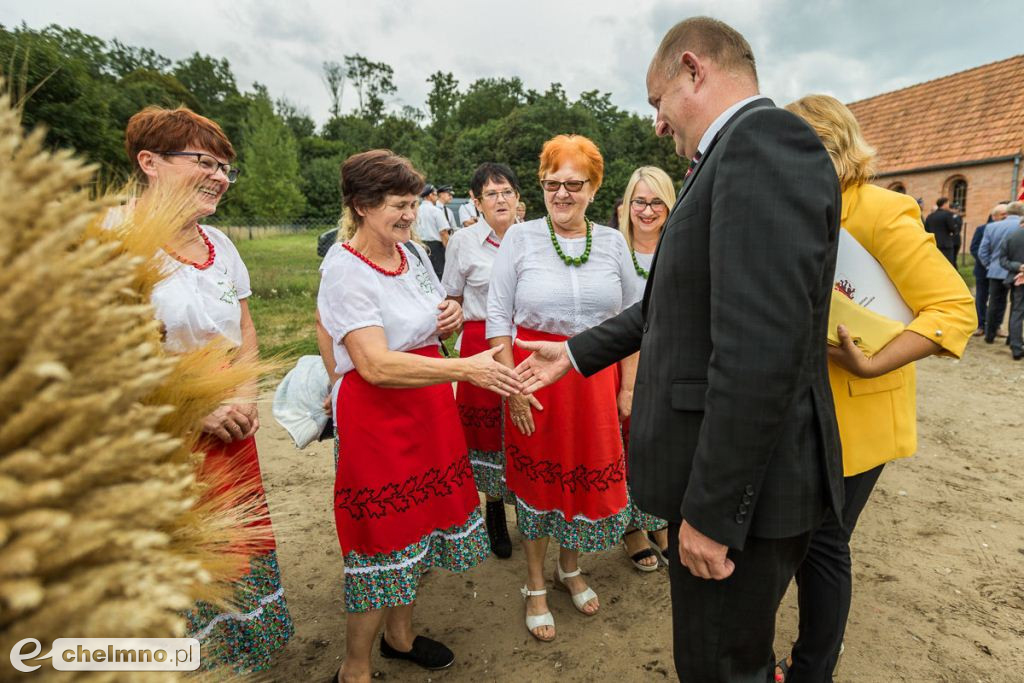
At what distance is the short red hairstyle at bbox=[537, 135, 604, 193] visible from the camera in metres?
3.09

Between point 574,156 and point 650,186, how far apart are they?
901 mm

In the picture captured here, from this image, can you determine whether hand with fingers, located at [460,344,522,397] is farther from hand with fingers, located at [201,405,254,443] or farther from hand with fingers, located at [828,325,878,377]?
hand with fingers, located at [828,325,878,377]

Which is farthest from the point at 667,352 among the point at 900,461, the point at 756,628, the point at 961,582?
the point at 900,461

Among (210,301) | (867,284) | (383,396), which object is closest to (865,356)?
(867,284)

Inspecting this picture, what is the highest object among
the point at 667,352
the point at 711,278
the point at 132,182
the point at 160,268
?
the point at 132,182

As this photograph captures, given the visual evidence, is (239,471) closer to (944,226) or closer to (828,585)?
(828,585)

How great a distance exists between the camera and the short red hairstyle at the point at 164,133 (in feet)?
7.17

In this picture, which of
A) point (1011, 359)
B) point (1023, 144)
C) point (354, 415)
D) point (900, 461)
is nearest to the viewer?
point (354, 415)

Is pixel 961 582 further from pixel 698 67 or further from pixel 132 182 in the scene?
pixel 132 182

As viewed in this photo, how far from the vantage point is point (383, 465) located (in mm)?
2416

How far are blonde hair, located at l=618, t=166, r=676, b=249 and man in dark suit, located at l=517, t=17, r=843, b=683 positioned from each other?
192cm

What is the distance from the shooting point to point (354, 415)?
239cm

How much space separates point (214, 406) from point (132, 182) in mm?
571

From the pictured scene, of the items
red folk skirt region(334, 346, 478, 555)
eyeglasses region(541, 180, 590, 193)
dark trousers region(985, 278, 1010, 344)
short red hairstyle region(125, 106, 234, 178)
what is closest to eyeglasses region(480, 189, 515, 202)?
eyeglasses region(541, 180, 590, 193)
